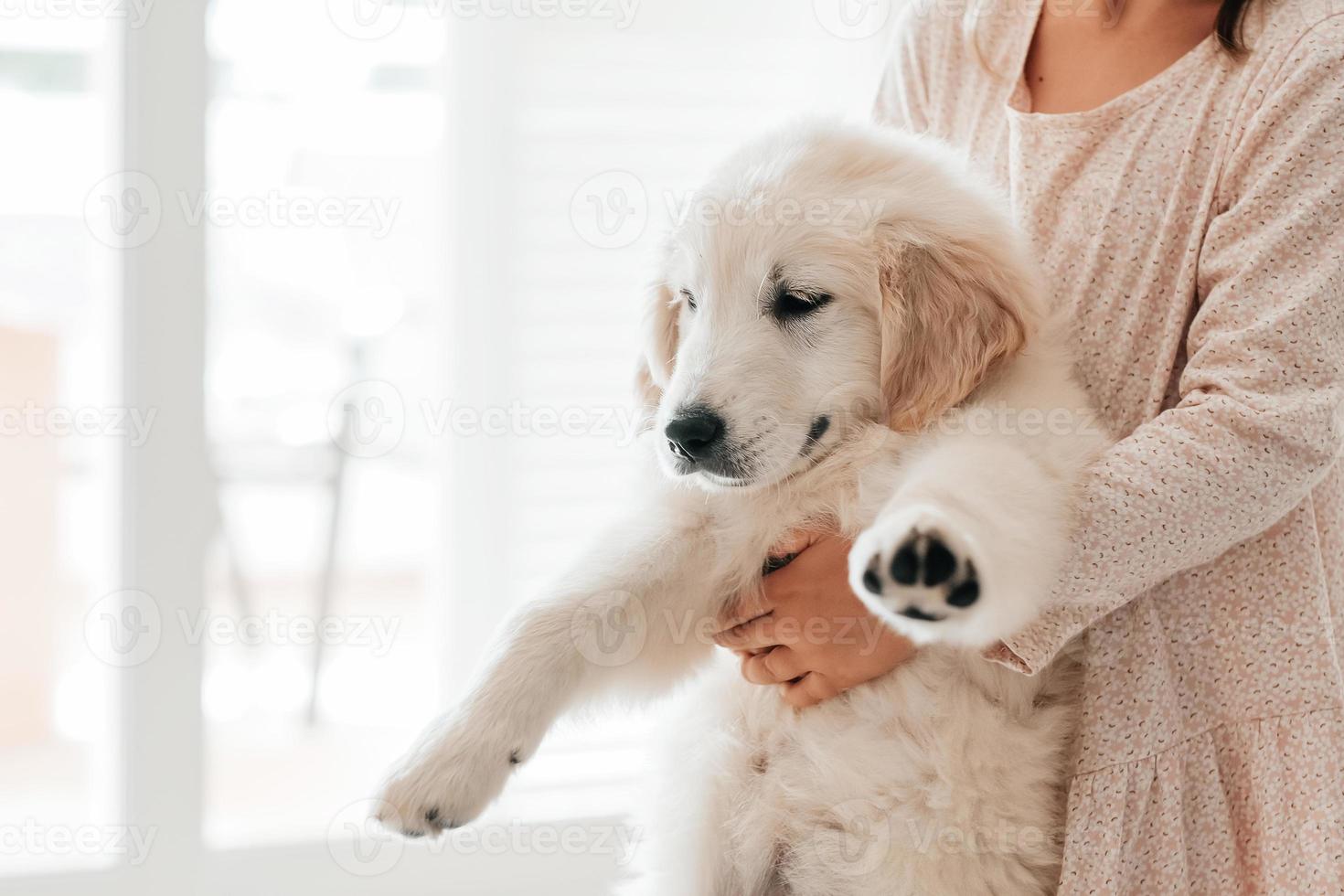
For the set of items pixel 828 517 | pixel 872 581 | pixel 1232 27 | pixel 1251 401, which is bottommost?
pixel 828 517

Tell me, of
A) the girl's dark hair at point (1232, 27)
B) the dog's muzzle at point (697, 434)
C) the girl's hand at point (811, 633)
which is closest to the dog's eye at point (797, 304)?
the dog's muzzle at point (697, 434)

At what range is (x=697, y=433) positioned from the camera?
4.35 ft

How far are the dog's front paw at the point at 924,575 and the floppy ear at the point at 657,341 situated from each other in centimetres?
69

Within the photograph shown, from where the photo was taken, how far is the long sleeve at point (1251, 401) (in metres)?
1.11

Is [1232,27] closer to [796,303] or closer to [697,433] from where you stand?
[796,303]

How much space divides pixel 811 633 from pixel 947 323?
43 centimetres

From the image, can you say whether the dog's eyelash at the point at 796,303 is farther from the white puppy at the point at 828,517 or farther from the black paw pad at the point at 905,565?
the black paw pad at the point at 905,565

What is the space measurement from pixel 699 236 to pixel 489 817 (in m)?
1.55

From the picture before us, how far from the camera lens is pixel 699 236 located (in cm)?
150

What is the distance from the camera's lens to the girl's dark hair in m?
1.30

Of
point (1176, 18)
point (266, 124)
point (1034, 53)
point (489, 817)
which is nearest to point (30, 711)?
point (489, 817)

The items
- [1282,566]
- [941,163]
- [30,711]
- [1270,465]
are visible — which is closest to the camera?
[1270,465]

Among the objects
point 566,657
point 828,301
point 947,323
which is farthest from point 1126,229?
point 566,657

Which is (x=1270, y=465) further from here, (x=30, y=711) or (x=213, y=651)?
(x=30, y=711)
